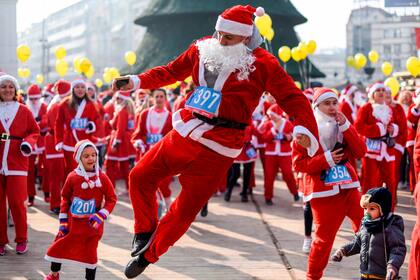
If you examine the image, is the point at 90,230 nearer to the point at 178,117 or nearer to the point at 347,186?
the point at 178,117

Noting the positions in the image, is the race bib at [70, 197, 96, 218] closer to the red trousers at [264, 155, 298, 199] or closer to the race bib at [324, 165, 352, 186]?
the race bib at [324, 165, 352, 186]

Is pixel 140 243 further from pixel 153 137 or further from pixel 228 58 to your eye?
pixel 153 137

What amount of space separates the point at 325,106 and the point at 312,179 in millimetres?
710

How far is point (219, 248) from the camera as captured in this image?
9562mm

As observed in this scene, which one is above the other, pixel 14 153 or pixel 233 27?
pixel 233 27

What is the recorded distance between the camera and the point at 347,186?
7.38m

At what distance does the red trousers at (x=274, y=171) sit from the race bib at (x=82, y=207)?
6.02m

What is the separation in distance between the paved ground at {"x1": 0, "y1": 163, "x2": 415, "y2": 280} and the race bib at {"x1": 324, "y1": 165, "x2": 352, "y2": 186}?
1.25m

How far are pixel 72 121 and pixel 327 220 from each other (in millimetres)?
5146

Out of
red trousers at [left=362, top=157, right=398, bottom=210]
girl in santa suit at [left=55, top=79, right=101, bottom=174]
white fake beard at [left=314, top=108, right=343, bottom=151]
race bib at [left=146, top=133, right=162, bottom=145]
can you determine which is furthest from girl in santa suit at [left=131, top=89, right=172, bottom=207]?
white fake beard at [left=314, top=108, right=343, bottom=151]

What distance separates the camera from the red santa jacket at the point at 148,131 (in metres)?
11.4

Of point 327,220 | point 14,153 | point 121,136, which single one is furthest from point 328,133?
point 121,136

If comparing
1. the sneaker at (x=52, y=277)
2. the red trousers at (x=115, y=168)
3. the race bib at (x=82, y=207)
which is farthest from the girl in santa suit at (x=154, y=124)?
the sneaker at (x=52, y=277)

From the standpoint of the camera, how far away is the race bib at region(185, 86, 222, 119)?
5785mm
